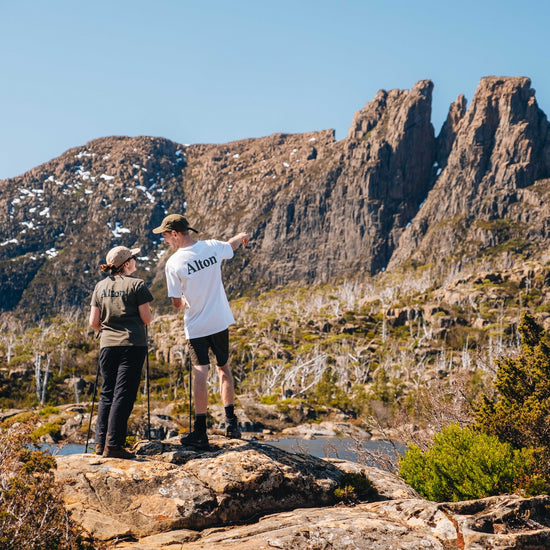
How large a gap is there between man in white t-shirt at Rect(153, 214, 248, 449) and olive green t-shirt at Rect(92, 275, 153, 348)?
46 cm

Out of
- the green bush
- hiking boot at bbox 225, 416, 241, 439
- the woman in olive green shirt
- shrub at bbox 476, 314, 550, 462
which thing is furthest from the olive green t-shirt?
shrub at bbox 476, 314, 550, 462

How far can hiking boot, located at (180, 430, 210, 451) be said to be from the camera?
802cm

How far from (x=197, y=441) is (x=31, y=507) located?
108 inches

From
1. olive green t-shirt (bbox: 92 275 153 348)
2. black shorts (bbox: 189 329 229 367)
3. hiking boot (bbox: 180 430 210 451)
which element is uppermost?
olive green t-shirt (bbox: 92 275 153 348)

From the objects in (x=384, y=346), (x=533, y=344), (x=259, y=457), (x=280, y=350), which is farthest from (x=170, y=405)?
(x=259, y=457)

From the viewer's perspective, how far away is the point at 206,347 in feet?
26.5

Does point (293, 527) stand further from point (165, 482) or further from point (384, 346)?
point (384, 346)

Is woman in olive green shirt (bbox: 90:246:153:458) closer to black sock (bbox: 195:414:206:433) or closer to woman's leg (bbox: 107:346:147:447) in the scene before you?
woman's leg (bbox: 107:346:147:447)

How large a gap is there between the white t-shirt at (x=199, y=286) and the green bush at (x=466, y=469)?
14.2 ft

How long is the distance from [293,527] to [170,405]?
2956 inches

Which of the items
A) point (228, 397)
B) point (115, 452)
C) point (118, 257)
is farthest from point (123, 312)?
point (228, 397)

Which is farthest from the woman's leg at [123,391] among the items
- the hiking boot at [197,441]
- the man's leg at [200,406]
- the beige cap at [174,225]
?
the beige cap at [174,225]

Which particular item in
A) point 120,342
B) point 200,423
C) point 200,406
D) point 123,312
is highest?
point 123,312

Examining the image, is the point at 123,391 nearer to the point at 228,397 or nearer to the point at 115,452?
the point at 115,452
